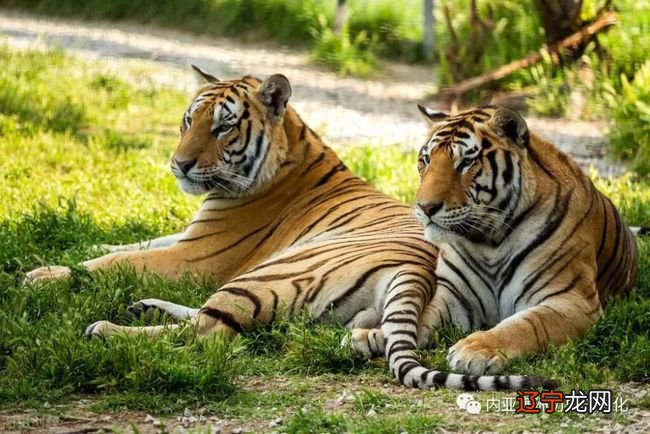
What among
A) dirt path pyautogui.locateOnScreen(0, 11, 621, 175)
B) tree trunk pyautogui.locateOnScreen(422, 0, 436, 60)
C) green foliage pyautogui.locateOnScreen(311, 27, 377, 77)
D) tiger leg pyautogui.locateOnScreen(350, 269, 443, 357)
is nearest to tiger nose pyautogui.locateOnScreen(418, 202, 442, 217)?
tiger leg pyautogui.locateOnScreen(350, 269, 443, 357)

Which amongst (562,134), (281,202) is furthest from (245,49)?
(281,202)

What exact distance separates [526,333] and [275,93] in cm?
201

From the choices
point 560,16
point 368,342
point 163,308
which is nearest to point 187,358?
point 368,342

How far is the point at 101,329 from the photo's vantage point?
491 cm

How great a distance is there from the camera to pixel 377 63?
13250 millimetres

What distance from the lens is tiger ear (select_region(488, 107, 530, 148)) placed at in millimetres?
4949

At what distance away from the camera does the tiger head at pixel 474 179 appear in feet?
16.0

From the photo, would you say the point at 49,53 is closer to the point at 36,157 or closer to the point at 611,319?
the point at 36,157

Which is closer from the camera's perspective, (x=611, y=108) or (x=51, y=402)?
(x=51, y=402)

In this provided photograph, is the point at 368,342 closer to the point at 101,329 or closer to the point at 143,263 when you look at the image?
the point at 101,329

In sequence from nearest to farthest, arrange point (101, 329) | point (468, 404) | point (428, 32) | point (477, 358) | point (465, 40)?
point (468, 404)
point (477, 358)
point (101, 329)
point (465, 40)
point (428, 32)

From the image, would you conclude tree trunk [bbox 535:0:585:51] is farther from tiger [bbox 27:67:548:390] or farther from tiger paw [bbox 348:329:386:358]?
tiger paw [bbox 348:329:386:358]

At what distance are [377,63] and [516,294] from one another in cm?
846

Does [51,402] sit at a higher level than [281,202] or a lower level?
lower
